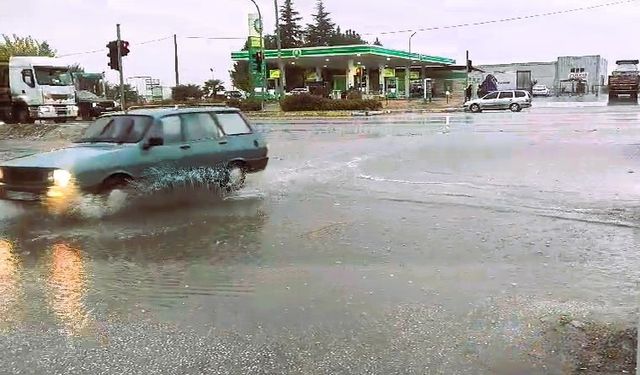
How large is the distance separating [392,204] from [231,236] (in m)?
2.83

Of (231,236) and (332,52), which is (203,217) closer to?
(231,236)

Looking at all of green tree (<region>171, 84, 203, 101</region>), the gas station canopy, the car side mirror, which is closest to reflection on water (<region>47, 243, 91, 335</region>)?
the car side mirror

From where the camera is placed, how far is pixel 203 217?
28.5 feet

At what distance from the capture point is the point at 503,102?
1624 inches

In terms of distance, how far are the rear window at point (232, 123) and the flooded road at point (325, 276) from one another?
116 centimetres

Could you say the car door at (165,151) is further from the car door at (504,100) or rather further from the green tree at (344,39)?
the green tree at (344,39)

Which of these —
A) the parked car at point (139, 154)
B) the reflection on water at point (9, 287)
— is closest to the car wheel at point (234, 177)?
the parked car at point (139, 154)

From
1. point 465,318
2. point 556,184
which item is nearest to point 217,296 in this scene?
point 465,318

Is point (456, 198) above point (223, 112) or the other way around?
the other way around

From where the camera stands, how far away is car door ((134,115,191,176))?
30.2 feet

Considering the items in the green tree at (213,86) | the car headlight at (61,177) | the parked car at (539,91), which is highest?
the green tree at (213,86)

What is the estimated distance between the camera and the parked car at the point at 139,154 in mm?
8422

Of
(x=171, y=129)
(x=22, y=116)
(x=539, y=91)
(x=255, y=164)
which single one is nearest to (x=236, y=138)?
(x=255, y=164)

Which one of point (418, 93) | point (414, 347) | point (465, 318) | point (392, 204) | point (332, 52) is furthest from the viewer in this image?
point (418, 93)
